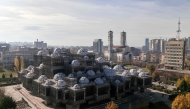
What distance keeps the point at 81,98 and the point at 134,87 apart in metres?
18.2

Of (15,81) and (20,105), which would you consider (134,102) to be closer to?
(20,105)

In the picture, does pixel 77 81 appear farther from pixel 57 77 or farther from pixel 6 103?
pixel 6 103

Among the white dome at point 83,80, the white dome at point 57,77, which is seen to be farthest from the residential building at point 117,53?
the white dome at point 83,80

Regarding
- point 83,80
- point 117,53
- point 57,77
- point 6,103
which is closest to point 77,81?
point 83,80

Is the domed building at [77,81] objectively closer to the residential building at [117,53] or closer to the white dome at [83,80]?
the white dome at [83,80]

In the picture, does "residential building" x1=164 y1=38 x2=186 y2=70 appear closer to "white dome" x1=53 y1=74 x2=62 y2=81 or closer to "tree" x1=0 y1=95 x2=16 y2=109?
"white dome" x1=53 y1=74 x2=62 y2=81

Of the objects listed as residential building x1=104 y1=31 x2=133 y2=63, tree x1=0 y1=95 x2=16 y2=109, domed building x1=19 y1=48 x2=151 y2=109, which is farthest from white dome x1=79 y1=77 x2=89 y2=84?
residential building x1=104 y1=31 x2=133 y2=63

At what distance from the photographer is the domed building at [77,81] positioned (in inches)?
1492

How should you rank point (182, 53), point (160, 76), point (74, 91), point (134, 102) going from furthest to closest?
1. point (182, 53)
2. point (160, 76)
3. point (134, 102)
4. point (74, 91)

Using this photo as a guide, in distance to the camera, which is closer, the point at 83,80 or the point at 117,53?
the point at 83,80

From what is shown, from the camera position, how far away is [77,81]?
42000 mm

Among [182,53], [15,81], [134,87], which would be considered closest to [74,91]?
[134,87]

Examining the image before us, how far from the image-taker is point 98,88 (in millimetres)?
40188

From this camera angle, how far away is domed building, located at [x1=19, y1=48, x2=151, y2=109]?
37906 mm
